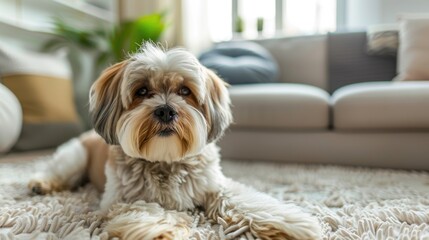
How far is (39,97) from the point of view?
6.57 ft

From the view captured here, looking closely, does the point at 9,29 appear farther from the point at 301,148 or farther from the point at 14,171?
the point at 301,148

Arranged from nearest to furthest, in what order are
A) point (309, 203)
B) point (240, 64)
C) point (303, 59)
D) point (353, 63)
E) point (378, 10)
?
1. point (309, 203)
2. point (240, 64)
3. point (353, 63)
4. point (303, 59)
5. point (378, 10)

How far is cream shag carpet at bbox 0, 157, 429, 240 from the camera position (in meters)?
0.87

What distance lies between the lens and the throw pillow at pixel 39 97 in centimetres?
194

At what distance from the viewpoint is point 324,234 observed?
850 millimetres

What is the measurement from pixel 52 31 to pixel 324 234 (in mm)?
2477

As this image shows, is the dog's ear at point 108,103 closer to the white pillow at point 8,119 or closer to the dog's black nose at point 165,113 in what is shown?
the dog's black nose at point 165,113

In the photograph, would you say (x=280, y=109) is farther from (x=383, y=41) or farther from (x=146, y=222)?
(x=146, y=222)

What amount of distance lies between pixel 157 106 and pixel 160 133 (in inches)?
2.7

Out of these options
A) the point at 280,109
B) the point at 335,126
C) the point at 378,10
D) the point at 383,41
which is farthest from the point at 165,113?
the point at 378,10

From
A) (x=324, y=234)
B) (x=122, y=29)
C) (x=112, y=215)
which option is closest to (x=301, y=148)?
(x=324, y=234)

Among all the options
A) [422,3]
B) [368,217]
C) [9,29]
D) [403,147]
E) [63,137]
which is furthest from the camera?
[422,3]

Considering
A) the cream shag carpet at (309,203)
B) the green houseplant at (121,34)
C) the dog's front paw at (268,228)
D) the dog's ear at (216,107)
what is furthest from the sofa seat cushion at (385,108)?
the green houseplant at (121,34)

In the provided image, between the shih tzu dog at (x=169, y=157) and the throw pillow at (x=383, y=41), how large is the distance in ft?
5.32
